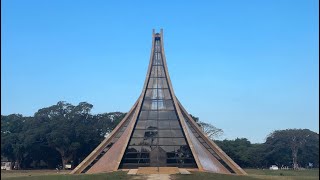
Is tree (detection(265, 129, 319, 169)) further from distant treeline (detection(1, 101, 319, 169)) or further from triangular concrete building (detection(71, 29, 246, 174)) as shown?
triangular concrete building (detection(71, 29, 246, 174))

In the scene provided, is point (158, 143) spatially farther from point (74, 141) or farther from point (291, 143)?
point (291, 143)

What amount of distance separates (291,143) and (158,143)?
109ft

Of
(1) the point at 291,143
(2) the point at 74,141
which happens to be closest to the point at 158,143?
(2) the point at 74,141

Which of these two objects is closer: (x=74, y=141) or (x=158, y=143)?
(x=158, y=143)

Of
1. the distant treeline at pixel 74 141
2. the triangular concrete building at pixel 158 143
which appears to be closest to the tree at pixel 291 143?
the distant treeline at pixel 74 141

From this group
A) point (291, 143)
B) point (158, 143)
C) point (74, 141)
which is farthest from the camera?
point (291, 143)

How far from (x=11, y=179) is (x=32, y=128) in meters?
27.6

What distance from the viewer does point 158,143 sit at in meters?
34.0

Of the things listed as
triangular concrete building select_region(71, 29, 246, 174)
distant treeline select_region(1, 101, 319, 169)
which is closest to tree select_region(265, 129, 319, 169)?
distant treeline select_region(1, 101, 319, 169)

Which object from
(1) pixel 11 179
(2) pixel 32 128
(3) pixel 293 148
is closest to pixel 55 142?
(2) pixel 32 128

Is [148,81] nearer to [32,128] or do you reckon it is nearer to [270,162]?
[32,128]

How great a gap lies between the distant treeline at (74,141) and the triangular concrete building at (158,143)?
56.0 ft

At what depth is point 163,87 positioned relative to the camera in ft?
124

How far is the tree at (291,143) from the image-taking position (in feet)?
198
